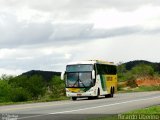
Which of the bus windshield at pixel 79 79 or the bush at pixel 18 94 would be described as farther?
the bush at pixel 18 94

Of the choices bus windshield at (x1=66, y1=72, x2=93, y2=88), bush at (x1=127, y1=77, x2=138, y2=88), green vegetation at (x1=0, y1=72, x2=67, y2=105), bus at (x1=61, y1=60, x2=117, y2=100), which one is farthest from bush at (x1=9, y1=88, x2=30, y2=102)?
bus windshield at (x1=66, y1=72, x2=93, y2=88)

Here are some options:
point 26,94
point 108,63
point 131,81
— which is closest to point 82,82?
point 108,63

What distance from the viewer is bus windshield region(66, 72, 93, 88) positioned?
46.4m

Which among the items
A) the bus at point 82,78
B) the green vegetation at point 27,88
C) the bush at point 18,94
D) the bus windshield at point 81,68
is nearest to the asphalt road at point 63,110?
the bus at point 82,78

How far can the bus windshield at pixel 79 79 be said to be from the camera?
4644 cm

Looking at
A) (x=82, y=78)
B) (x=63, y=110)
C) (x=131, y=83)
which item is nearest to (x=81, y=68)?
(x=82, y=78)

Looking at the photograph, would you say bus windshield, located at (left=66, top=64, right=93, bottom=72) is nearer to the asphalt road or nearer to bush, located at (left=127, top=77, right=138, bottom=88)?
the asphalt road

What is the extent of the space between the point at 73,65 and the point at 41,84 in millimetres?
87986

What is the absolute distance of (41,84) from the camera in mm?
134250

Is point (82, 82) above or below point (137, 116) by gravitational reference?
above

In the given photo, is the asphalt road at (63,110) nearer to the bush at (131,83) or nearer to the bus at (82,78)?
the bus at (82,78)

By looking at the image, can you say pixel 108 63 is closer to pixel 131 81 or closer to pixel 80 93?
pixel 80 93

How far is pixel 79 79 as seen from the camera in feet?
153

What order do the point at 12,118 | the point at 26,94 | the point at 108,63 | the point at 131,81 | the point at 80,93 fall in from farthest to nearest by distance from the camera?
the point at 26,94 → the point at 131,81 → the point at 108,63 → the point at 80,93 → the point at 12,118
